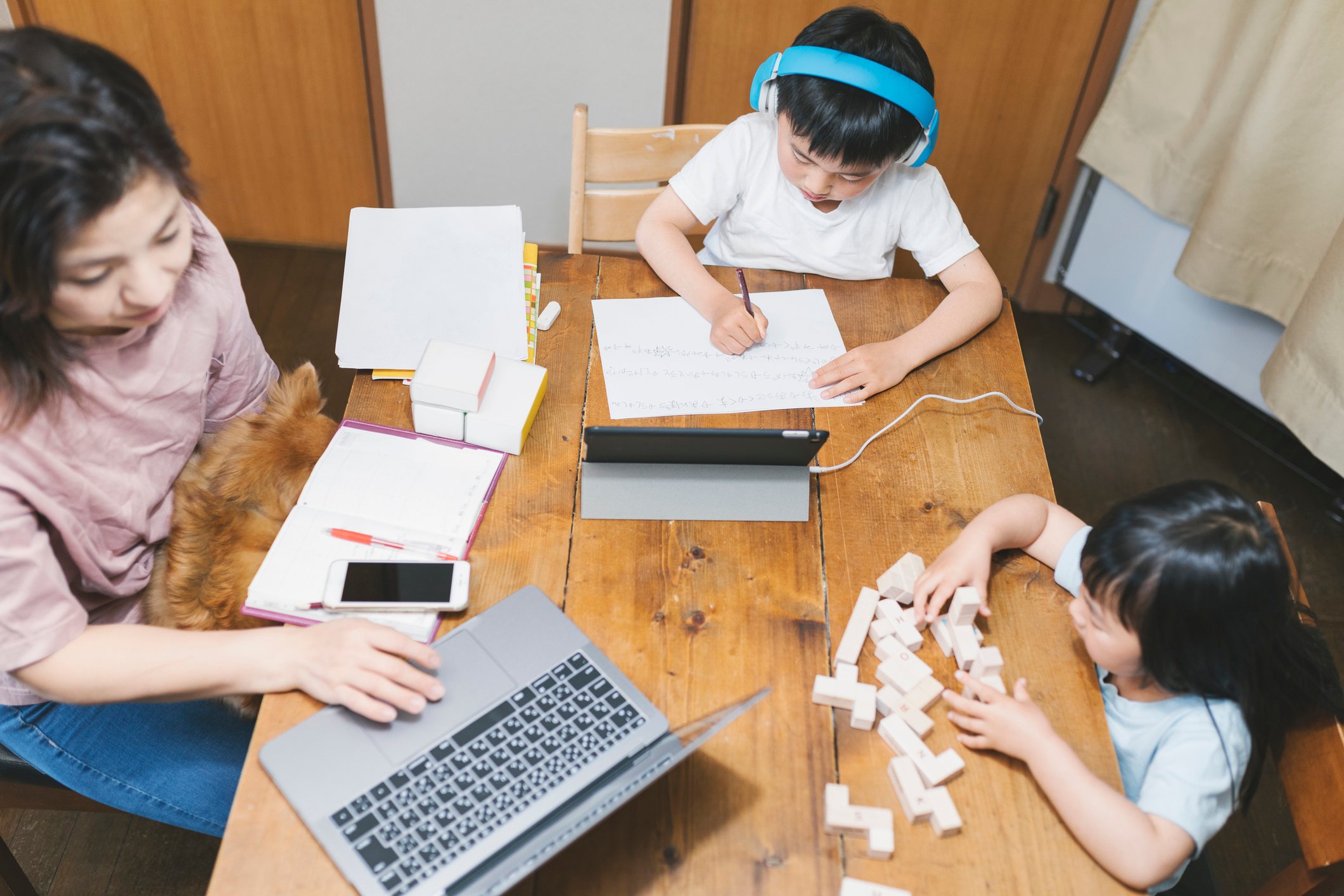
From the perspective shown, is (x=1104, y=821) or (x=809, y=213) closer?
(x=1104, y=821)

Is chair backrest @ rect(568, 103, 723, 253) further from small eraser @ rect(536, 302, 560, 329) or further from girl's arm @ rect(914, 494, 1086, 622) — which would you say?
girl's arm @ rect(914, 494, 1086, 622)

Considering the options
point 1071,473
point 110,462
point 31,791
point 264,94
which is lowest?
point 1071,473

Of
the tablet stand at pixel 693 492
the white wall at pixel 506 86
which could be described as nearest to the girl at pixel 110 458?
the tablet stand at pixel 693 492

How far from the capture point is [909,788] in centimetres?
85

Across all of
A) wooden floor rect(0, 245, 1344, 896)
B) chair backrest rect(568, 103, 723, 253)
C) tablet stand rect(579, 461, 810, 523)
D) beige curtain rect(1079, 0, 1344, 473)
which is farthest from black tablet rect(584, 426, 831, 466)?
beige curtain rect(1079, 0, 1344, 473)

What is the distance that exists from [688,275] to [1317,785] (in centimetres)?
95

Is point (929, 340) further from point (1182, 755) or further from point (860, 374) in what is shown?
point (1182, 755)

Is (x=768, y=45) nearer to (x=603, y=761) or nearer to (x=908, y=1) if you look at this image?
(x=908, y=1)

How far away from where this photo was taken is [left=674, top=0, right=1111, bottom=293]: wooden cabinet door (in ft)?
7.42

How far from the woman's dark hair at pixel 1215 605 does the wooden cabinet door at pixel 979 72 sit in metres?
1.51

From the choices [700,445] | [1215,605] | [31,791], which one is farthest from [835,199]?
[31,791]

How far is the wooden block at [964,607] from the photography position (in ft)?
3.18

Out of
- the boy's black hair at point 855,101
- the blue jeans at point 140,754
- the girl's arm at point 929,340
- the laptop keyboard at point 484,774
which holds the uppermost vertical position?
the boy's black hair at point 855,101

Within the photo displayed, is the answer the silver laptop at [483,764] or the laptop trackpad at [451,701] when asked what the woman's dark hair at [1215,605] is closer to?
the silver laptop at [483,764]
